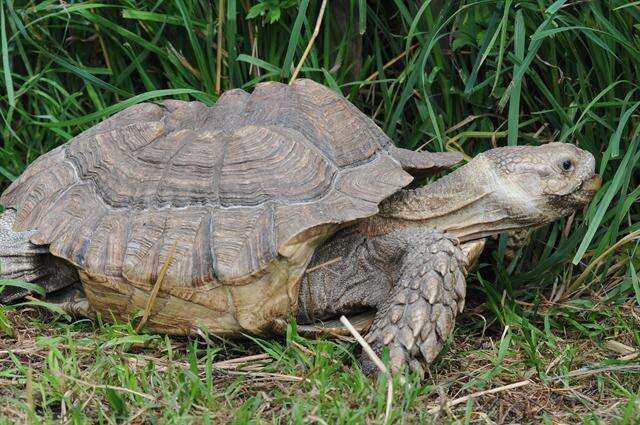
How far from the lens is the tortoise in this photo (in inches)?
141

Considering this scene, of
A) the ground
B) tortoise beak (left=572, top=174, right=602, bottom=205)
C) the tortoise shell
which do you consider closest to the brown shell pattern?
the tortoise shell

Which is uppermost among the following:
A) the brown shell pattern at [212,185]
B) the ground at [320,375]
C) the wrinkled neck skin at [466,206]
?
the brown shell pattern at [212,185]

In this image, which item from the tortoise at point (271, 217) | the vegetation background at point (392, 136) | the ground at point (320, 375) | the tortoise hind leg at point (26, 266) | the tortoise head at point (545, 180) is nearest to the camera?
the ground at point (320, 375)

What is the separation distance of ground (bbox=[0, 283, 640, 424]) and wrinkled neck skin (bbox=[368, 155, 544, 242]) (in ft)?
1.12

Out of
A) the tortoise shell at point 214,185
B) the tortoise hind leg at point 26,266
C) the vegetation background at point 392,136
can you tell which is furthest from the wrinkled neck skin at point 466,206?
the tortoise hind leg at point 26,266

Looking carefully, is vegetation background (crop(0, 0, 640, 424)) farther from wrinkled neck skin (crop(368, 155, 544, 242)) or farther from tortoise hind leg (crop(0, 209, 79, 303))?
wrinkled neck skin (crop(368, 155, 544, 242))

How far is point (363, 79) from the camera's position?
4.88 m

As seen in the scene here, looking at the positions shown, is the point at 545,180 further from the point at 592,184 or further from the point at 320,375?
the point at 320,375

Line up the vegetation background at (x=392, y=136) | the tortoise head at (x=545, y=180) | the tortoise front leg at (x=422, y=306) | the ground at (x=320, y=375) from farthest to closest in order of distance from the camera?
the tortoise head at (x=545, y=180), the tortoise front leg at (x=422, y=306), the vegetation background at (x=392, y=136), the ground at (x=320, y=375)

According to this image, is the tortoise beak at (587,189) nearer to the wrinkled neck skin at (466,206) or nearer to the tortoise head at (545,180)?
the tortoise head at (545,180)

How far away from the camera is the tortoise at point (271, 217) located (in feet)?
11.8

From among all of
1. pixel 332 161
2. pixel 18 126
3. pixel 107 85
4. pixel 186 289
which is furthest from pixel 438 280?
pixel 18 126

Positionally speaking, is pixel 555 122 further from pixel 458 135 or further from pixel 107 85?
pixel 107 85

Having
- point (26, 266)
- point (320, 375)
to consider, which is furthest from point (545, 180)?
point (26, 266)
